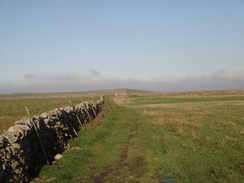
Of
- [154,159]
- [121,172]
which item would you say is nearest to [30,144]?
[121,172]

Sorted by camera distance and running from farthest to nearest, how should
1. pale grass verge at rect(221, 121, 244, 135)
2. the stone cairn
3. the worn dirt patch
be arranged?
pale grass verge at rect(221, 121, 244, 135) < the worn dirt patch < the stone cairn

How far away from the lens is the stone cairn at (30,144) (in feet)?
26.7

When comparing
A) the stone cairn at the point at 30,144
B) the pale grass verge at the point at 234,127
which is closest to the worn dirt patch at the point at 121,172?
the stone cairn at the point at 30,144

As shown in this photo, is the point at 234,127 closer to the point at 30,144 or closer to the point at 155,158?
the point at 155,158

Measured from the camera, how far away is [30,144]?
10.3m

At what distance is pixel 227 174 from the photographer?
904 cm

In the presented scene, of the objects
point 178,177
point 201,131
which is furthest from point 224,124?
point 178,177

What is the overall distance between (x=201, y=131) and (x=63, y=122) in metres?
11.0

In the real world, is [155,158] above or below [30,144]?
below

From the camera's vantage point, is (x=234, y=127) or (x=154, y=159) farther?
(x=234, y=127)

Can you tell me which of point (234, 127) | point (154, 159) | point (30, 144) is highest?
point (30, 144)

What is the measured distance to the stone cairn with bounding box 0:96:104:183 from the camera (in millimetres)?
8125

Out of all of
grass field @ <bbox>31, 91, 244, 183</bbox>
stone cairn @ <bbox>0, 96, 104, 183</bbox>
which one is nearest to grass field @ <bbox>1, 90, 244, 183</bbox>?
grass field @ <bbox>31, 91, 244, 183</bbox>

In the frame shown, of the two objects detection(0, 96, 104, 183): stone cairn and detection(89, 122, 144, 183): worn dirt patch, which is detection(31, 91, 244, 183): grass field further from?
detection(0, 96, 104, 183): stone cairn
